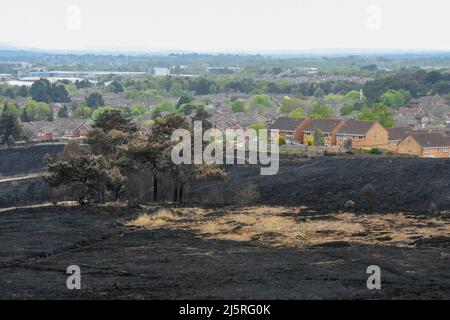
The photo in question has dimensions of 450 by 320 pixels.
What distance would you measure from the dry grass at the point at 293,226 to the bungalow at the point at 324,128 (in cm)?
2950

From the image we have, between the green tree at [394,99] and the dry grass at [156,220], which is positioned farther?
the green tree at [394,99]

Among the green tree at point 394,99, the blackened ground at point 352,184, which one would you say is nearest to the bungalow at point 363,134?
the blackened ground at point 352,184

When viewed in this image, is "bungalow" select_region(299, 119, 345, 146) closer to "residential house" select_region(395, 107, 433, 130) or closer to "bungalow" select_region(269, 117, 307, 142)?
"bungalow" select_region(269, 117, 307, 142)

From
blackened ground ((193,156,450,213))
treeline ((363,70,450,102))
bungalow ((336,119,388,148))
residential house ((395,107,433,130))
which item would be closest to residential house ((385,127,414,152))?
bungalow ((336,119,388,148))

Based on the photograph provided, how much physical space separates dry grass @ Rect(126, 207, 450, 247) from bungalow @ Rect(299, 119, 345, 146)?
29500 mm

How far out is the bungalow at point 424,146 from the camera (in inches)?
2611

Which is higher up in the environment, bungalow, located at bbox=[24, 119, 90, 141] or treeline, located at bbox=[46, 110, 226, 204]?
treeline, located at bbox=[46, 110, 226, 204]

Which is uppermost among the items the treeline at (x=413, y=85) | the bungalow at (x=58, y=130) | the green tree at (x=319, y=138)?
the treeline at (x=413, y=85)

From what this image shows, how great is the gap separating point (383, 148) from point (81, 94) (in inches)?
4113

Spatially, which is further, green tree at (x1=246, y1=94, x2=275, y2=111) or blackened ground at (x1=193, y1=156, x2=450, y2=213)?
green tree at (x1=246, y1=94, x2=275, y2=111)

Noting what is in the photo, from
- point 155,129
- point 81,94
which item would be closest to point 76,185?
point 155,129

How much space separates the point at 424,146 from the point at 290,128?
1395cm

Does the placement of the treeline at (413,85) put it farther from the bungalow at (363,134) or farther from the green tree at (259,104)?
the bungalow at (363,134)

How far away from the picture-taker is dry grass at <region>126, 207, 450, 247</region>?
1336 inches
